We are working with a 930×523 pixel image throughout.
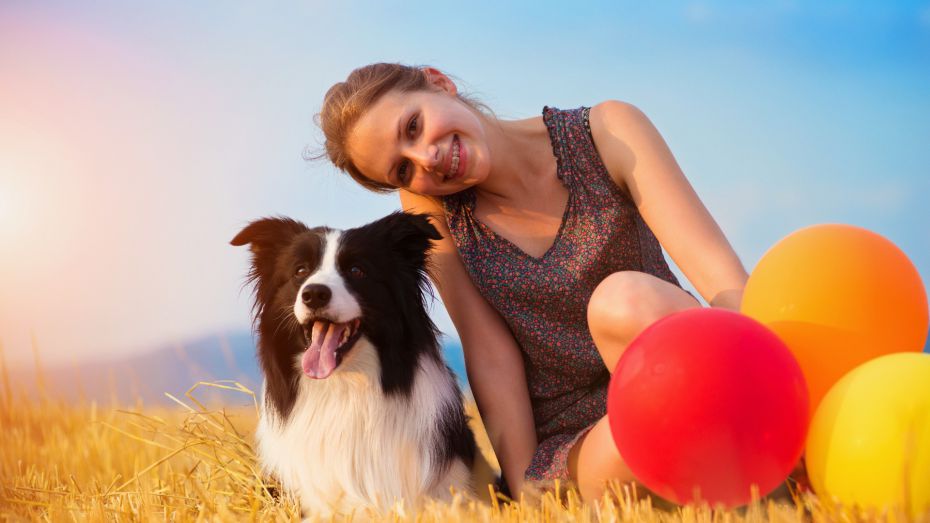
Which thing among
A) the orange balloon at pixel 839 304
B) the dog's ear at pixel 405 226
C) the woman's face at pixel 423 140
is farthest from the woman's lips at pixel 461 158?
the orange balloon at pixel 839 304

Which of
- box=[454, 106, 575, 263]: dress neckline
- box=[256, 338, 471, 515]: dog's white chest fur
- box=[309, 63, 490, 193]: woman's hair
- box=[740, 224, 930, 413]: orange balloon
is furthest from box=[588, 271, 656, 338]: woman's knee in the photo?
box=[309, 63, 490, 193]: woman's hair

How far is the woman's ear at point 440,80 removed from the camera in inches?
134

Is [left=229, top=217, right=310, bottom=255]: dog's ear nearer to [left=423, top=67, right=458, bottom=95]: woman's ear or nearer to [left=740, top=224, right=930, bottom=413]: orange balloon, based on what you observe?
[left=423, top=67, right=458, bottom=95]: woman's ear

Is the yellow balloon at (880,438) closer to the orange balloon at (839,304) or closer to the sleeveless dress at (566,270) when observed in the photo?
the orange balloon at (839,304)

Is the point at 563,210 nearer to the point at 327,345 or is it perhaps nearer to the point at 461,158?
the point at 461,158

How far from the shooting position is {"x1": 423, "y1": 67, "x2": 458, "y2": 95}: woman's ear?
339 cm

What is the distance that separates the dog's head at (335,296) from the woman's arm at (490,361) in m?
0.23

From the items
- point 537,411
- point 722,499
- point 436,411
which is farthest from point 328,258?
point 722,499

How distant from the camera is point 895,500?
6.21 ft

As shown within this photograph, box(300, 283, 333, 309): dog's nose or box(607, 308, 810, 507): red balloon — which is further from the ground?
box(300, 283, 333, 309): dog's nose

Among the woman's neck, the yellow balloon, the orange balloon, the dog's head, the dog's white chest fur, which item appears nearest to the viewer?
the yellow balloon

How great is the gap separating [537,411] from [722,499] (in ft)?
4.89

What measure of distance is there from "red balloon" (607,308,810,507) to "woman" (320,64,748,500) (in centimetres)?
88

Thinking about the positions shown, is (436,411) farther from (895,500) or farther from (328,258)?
(895,500)
